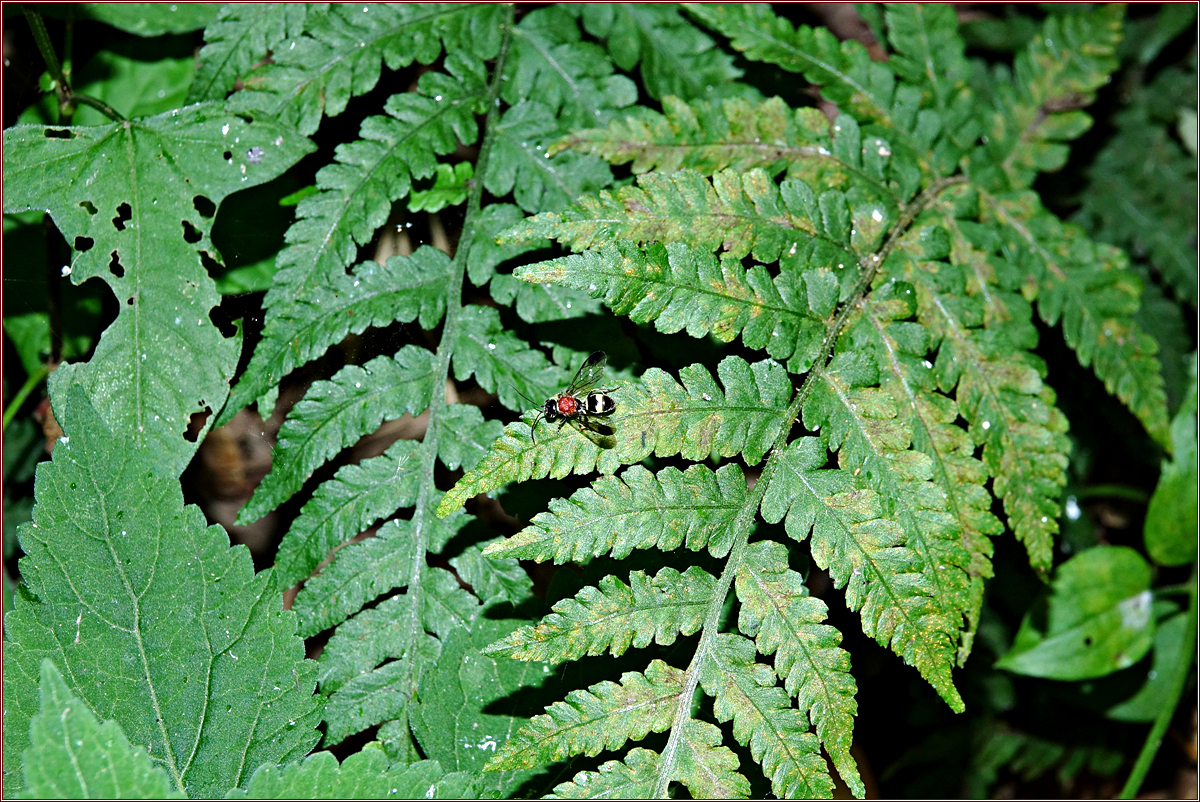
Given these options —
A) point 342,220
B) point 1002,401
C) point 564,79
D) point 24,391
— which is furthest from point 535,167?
point 24,391

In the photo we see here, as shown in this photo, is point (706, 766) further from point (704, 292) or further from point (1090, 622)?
point (1090, 622)

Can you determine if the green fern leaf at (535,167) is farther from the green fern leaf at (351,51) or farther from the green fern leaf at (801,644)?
the green fern leaf at (801,644)

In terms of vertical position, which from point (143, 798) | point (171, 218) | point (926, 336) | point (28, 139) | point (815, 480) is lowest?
point (143, 798)

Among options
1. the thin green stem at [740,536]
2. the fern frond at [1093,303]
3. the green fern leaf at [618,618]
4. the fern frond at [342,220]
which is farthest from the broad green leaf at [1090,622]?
the fern frond at [342,220]

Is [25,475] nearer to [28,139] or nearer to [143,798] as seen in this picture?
[28,139]

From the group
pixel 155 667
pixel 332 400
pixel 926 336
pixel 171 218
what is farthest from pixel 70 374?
pixel 926 336

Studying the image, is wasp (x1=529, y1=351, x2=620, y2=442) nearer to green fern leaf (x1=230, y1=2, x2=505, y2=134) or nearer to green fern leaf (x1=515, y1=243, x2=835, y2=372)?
green fern leaf (x1=515, y1=243, x2=835, y2=372)

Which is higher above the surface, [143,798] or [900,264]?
[900,264]
